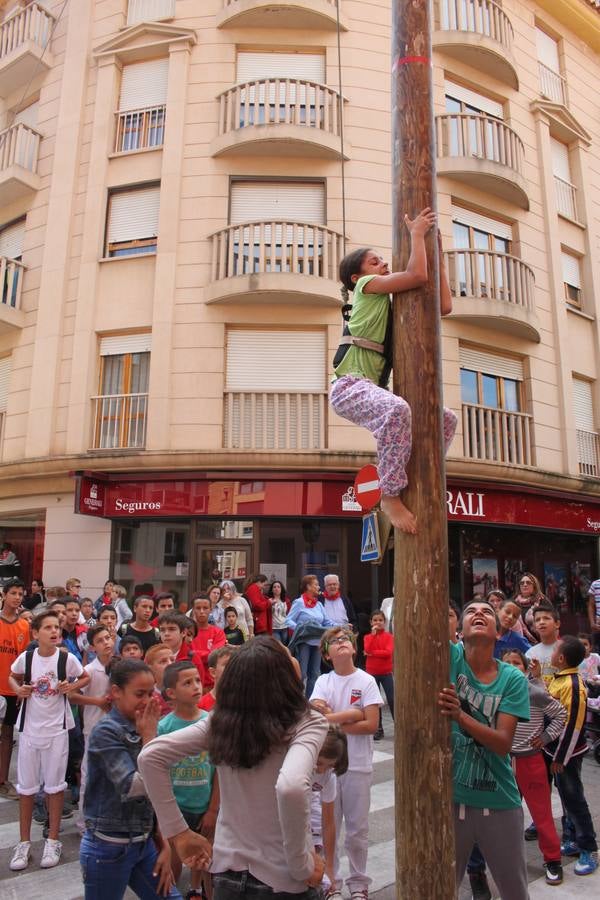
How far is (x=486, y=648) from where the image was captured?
11.2 ft

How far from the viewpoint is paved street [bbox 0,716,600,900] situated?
4.47m

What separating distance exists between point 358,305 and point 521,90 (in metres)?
17.0

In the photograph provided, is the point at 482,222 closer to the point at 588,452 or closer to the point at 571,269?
the point at 571,269

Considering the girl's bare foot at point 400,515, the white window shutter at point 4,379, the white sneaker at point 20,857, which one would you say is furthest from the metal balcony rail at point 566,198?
the white sneaker at point 20,857

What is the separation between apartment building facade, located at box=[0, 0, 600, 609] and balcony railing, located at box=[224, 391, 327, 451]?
0.05 meters

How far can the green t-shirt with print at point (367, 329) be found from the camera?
293 cm

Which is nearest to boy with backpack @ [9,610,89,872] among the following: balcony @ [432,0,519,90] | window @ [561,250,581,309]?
balcony @ [432,0,519,90]

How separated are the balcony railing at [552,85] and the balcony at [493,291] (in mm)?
5763

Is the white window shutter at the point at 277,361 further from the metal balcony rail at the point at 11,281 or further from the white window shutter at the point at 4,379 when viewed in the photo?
the white window shutter at the point at 4,379

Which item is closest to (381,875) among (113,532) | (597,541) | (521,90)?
(113,532)

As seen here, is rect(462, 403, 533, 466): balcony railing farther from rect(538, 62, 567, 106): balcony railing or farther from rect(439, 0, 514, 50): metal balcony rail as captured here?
rect(538, 62, 567, 106): balcony railing

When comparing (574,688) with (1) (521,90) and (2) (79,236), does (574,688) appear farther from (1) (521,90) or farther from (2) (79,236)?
(1) (521,90)

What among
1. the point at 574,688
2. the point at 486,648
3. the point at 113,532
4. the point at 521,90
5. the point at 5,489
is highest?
the point at 521,90

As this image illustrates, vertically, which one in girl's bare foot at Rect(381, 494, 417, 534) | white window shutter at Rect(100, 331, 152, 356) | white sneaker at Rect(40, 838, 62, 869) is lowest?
white sneaker at Rect(40, 838, 62, 869)
